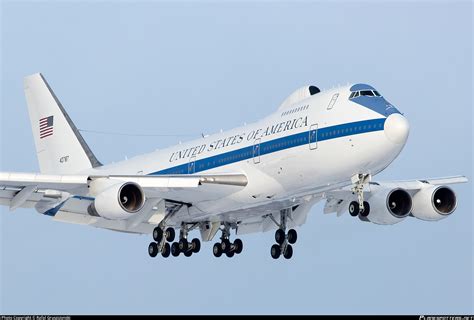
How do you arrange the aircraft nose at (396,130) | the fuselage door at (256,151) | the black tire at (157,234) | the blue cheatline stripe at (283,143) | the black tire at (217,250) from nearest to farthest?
the aircraft nose at (396,130)
the blue cheatline stripe at (283,143)
the fuselage door at (256,151)
the black tire at (157,234)
the black tire at (217,250)

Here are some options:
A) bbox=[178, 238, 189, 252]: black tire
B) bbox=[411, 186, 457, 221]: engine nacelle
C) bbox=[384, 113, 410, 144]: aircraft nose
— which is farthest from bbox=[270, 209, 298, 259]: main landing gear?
bbox=[384, 113, 410, 144]: aircraft nose

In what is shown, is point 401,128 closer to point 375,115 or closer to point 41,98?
point 375,115

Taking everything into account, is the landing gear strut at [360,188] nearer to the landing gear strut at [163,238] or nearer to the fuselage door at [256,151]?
the fuselage door at [256,151]

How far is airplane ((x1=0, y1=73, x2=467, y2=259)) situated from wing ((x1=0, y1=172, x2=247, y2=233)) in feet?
0.17

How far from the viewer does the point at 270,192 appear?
5197 cm

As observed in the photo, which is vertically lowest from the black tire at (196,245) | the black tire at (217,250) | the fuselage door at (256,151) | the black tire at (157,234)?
the black tire at (157,234)

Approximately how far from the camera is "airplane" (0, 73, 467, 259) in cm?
4838

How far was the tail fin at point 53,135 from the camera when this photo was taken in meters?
66.6

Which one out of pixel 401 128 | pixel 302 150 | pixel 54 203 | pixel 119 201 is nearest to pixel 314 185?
pixel 302 150

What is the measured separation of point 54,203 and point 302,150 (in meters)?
15.4

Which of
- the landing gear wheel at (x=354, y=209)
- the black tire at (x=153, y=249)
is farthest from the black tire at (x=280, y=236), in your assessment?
the landing gear wheel at (x=354, y=209)

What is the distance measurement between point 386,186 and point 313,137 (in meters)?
10.4

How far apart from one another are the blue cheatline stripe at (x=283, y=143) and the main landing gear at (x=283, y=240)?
5.36 metres

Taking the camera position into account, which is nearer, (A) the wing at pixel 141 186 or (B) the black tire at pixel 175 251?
(A) the wing at pixel 141 186
